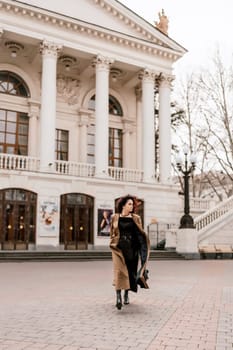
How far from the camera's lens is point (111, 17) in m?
28.3

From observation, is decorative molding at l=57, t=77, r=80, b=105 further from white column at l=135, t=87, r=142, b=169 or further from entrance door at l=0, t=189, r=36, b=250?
entrance door at l=0, t=189, r=36, b=250

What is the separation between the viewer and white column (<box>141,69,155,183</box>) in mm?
27938

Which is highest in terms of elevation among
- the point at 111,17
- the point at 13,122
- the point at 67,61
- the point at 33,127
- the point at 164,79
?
the point at 111,17

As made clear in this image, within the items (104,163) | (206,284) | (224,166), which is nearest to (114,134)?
(104,163)

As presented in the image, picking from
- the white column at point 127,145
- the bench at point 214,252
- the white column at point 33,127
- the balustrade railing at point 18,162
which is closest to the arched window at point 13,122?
the white column at point 33,127

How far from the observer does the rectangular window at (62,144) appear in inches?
1146

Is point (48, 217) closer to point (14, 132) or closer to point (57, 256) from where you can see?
point (57, 256)

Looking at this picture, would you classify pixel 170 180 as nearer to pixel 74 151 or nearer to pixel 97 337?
pixel 74 151

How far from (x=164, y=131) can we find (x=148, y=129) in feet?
4.67

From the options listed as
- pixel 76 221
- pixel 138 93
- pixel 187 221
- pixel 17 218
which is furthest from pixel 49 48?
pixel 187 221

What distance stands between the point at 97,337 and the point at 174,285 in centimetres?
552

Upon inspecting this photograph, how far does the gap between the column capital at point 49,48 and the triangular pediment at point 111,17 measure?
2300 millimetres

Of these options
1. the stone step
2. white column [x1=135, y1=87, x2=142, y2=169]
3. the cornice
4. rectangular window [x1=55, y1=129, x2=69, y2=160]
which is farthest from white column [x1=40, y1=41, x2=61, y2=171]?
white column [x1=135, y1=87, x2=142, y2=169]

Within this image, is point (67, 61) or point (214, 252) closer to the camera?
point (214, 252)
